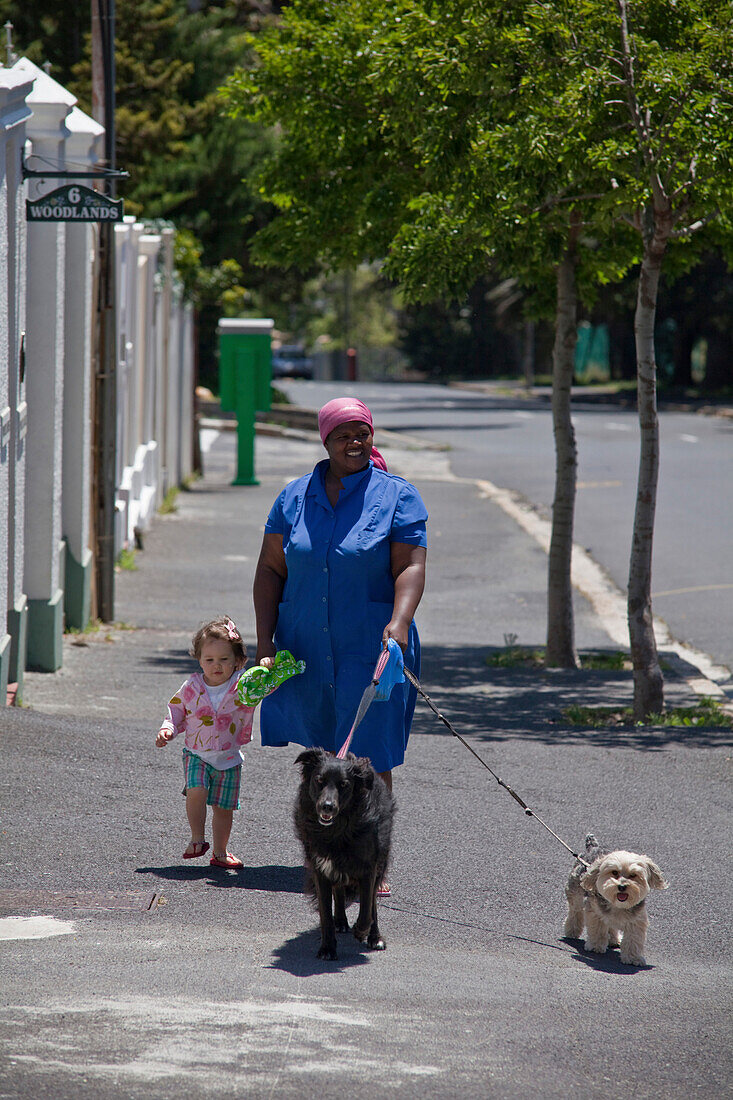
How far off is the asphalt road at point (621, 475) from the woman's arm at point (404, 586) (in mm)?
6496

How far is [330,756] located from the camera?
4688mm

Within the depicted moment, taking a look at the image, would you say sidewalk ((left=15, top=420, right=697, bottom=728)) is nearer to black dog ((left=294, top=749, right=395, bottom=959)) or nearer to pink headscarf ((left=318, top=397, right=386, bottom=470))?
pink headscarf ((left=318, top=397, right=386, bottom=470))

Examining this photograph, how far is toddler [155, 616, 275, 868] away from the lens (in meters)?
5.54

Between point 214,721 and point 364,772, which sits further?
point 214,721

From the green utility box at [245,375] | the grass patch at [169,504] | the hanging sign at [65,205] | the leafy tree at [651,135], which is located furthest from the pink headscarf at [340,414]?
the green utility box at [245,375]

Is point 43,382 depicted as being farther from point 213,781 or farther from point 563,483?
point 213,781

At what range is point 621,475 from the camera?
82.1ft

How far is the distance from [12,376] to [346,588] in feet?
13.3

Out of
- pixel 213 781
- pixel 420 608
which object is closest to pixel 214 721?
pixel 213 781

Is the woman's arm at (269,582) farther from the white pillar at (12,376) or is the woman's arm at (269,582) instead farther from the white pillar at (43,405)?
the white pillar at (43,405)

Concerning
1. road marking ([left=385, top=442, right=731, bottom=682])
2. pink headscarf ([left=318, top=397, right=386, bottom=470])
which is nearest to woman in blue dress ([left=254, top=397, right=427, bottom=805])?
pink headscarf ([left=318, top=397, right=386, bottom=470])

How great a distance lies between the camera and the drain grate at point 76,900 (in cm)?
509

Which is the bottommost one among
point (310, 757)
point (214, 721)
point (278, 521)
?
point (214, 721)

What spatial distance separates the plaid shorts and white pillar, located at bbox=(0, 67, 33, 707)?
8.94ft
